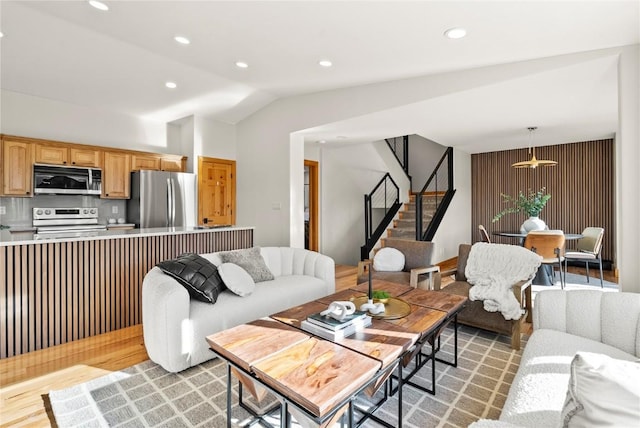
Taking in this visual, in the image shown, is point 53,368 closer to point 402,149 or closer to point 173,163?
point 173,163

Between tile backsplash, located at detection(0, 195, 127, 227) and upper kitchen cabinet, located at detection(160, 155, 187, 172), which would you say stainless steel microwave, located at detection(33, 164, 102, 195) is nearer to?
tile backsplash, located at detection(0, 195, 127, 227)

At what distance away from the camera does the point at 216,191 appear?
589 centimetres

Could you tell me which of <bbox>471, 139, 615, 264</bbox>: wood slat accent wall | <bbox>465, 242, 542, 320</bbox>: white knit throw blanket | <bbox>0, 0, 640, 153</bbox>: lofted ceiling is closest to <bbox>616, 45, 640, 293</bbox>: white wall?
<bbox>0, 0, 640, 153</bbox>: lofted ceiling

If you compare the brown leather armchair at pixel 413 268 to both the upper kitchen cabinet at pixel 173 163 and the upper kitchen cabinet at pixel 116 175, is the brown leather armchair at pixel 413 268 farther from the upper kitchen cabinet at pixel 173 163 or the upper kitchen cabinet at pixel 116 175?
the upper kitchen cabinet at pixel 116 175

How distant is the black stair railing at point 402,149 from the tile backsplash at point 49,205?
6.42 meters

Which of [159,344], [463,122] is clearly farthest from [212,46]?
[463,122]

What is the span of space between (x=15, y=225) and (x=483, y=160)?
8717 millimetres

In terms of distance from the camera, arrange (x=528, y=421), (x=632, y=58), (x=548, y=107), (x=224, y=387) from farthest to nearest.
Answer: (x=548, y=107), (x=632, y=58), (x=224, y=387), (x=528, y=421)

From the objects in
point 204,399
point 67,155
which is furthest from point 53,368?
point 67,155

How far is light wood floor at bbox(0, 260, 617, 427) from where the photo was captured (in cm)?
198

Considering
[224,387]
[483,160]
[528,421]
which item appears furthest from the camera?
[483,160]

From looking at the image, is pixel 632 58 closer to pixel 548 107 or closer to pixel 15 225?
pixel 548 107

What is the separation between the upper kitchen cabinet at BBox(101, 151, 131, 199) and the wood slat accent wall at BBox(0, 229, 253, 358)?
2.03 metres

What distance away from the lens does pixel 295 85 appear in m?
4.54
